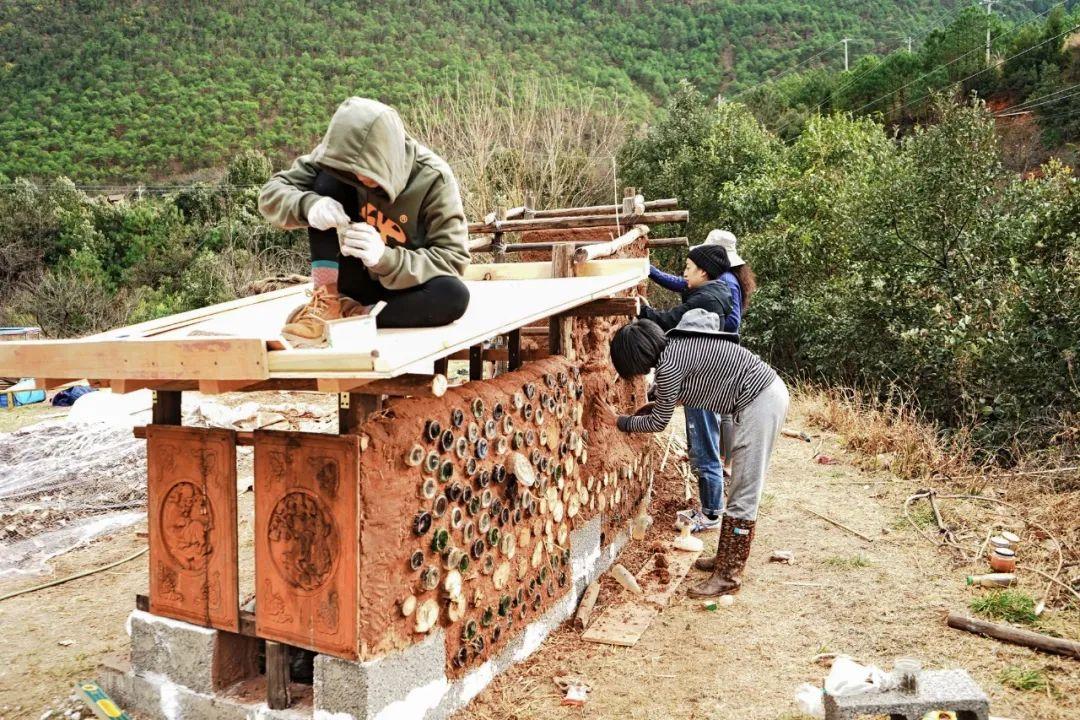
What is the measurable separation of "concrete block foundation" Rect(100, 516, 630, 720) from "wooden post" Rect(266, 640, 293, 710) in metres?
0.04

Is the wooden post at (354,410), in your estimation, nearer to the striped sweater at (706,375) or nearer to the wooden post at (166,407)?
the wooden post at (166,407)

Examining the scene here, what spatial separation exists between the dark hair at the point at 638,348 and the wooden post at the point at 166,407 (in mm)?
2471

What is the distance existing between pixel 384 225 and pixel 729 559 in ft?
9.76

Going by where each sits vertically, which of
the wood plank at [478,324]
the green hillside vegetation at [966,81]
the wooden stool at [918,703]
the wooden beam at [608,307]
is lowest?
the wooden stool at [918,703]

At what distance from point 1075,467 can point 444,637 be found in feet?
20.4

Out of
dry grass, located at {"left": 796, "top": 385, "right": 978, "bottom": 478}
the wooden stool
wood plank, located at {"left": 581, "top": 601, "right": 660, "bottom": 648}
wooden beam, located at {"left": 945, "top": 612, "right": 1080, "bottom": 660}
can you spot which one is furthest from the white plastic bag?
dry grass, located at {"left": 796, "top": 385, "right": 978, "bottom": 478}

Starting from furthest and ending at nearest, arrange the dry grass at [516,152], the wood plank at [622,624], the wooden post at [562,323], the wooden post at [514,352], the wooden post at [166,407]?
1. the dry grass at [516,152]
2. the wooden post at [562,323]
3. the wooden post at [514,352]
4. the wood plank at [622,624]
5. the wooden post at [166,407]

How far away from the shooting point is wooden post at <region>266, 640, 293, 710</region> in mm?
3246

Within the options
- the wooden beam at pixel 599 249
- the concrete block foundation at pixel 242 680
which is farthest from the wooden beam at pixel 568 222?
the concrete block foundation at pixel 242 680

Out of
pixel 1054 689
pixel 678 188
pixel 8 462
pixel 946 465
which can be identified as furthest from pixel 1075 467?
pixel 678 188

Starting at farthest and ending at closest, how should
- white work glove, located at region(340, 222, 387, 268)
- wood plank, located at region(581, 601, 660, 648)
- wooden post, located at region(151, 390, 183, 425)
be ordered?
wood plank, located at region(581, 601, 660, 648) → wooden post, located at region(151, 390, 183, 425) → white work glove, located at region(340, 222, 387, 268)

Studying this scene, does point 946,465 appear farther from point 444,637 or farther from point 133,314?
point 133,314

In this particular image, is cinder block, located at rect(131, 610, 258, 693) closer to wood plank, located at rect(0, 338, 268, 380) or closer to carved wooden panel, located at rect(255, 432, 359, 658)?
carved wooden panel, located at rect(255, 432, 359, 658)

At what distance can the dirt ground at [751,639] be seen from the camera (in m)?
3.73
